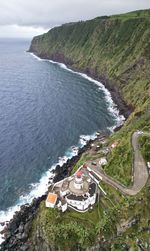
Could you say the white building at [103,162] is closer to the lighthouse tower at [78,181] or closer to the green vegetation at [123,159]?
the green vegetation at [123,159]

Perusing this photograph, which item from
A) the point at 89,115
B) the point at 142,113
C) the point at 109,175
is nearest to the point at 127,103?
the point at 89,115

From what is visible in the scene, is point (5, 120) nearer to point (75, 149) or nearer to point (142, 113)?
point (75, 149)

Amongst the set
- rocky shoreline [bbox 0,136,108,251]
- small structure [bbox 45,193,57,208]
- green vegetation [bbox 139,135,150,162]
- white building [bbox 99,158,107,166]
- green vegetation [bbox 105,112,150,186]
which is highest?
green vegetation [bbox 139,135,150,162]

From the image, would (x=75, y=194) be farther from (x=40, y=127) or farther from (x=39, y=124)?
(x=39, y=124)

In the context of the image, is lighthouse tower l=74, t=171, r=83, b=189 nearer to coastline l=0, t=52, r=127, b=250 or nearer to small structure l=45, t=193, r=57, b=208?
small structure l=45, t=193, r=57, b=208

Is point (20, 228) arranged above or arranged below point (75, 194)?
below

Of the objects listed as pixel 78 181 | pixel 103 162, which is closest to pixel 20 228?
pixel 78 181

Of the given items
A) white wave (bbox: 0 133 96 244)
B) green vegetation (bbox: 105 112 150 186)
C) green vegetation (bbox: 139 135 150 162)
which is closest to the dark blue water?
white wave (bbox: 0 133 96 244)
